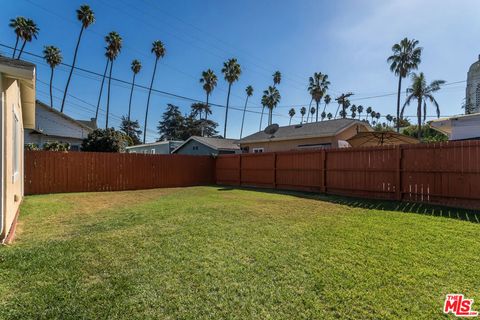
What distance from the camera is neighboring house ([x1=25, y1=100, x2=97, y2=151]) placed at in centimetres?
2058

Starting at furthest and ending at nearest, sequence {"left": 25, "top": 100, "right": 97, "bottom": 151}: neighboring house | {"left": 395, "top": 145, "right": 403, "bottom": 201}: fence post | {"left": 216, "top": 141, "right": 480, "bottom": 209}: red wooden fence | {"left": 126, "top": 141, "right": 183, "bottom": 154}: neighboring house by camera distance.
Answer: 1. {"left": 126, "top": 141, "right": 183, "bottom": 154}: neighboring house
2. {"left": 25, "top": 100, "right": 97, "bottom": 151}: neighboring house
3. {"left": 395, "top": 145, "right": 403, "bottom": 201}: fence post
4. {"left": 216, "top": 141, "right": 480, "bottom": 209}: red wooden fence

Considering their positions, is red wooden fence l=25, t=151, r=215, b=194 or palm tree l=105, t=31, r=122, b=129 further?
palm tree l=105, t=31, r=122, b=129

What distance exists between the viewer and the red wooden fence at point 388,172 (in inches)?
292

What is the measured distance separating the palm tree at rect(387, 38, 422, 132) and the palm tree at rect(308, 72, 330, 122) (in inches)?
479

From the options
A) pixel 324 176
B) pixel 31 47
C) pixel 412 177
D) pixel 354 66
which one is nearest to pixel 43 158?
pixel 324 176

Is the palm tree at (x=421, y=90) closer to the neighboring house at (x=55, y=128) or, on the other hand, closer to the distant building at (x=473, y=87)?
the distant building at (x=473, y=87)

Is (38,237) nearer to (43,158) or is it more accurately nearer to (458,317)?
(458,317)

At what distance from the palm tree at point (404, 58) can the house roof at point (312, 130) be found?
1336cm

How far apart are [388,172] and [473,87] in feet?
73.6

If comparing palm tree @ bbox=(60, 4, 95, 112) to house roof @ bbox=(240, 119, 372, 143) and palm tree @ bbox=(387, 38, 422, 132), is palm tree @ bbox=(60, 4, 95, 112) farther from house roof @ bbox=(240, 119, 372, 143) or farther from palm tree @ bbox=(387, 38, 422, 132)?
palm tree @ bbox=(387, 38, 422, 132)

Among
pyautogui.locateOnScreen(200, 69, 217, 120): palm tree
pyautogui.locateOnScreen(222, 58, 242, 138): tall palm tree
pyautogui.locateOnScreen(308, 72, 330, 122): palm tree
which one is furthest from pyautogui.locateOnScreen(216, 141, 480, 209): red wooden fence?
pyautogui.locateOnScreen(308, 72, 330, 122): palm tree

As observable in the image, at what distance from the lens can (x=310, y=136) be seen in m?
17.9

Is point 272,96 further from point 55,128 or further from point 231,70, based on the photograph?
point 55,128

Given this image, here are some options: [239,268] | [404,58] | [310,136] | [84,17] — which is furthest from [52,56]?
[404,58]
